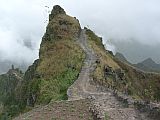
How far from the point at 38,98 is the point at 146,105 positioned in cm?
2727

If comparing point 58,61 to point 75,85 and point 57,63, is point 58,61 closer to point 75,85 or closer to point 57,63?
point 57,63

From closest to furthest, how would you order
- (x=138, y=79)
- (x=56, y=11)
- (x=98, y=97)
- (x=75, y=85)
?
(x=98, y=97) < (x=75, y=85) < (x=56, y=11) < (x=138, y=79)

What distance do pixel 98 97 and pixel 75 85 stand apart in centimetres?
1430

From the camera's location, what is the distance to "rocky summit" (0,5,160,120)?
164 feet

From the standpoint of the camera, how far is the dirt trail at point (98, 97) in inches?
1974

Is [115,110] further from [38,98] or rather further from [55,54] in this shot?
[55,54]

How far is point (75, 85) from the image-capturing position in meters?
75.6

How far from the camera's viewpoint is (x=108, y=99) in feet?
198

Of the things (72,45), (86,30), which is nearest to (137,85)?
(86,30)

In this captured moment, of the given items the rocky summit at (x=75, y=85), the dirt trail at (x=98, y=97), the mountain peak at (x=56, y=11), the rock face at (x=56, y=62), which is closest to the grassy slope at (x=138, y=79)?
the rocky summit at (x=75, y=85)

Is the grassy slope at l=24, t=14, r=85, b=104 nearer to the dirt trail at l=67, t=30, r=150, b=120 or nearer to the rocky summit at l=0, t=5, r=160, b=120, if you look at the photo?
the rocky summit at l=0, t=5, r=160, b=120

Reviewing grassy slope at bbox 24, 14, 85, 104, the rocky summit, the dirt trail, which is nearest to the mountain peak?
the rocky summit

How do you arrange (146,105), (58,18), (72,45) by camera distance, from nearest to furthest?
1. (146,105)
2. (72,45)
3. (58,18)

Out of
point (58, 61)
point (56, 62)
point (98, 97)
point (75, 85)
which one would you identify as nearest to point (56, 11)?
point (58, 61)
